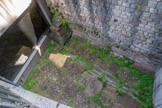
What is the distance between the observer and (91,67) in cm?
460

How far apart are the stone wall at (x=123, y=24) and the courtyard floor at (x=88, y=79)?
0.48 meters

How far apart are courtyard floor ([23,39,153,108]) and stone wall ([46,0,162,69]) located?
483 millimetres

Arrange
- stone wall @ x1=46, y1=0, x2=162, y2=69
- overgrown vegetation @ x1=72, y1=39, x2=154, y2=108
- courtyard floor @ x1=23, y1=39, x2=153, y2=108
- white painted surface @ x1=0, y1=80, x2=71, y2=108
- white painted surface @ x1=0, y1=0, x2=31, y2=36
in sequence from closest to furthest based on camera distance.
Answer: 1. white painted surface @ x1=0, y1=80, x2=71, y2=108
2. stone wall @ x1=46, y1=0, x2=162, y2=69
3. white painted surface @ x1=0, y1=0, x2=31, y2=36
4. overgrown vegetation @ x1=72, y1=39, x2=154, y2=108
5. courtyard floor @ x1=23, y1=39, x2=153, y2=108

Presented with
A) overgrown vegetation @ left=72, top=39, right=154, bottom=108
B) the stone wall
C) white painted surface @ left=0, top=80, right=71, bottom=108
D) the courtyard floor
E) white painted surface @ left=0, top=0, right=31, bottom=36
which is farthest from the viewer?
the courtyard floor

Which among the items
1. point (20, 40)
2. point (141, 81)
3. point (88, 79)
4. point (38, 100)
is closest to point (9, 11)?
point (20, 40)

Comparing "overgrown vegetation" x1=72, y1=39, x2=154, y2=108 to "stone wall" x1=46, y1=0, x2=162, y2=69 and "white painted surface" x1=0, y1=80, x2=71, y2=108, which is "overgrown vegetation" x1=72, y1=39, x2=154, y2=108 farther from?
"white painted surface" x1=0, y1=80, x2=71, y2=108

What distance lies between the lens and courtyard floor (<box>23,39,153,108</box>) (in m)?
3.89

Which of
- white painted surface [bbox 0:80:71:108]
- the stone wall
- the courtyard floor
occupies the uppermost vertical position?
the stone wall

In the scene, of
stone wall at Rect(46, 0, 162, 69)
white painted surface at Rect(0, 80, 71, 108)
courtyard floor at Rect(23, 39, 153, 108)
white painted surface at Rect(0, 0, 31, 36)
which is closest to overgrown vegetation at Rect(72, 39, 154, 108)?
courtyard floor at Rect(23, 39, 153, 108)

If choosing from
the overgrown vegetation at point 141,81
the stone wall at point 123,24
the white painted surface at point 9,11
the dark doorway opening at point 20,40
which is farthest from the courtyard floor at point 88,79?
the white painted surface at point 9,11

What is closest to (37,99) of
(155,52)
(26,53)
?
(26,53)

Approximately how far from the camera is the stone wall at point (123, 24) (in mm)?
3054

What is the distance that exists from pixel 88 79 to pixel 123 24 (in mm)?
2067

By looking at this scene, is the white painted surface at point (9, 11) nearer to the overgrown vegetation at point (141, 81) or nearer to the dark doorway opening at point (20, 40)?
the dark doorway opening at point (20, 40)
